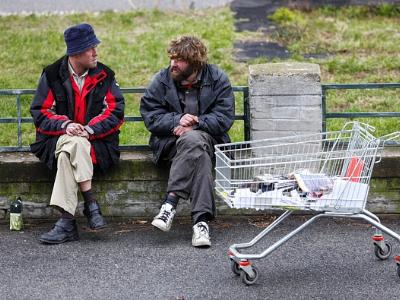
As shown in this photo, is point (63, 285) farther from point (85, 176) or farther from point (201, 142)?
point (201, 142)

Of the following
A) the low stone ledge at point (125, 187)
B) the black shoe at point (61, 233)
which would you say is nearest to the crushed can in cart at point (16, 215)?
the low stone ledge at point (125, 187)

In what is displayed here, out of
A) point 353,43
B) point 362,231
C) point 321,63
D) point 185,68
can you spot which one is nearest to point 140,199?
point 185,68

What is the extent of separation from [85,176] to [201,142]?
0.88 meters

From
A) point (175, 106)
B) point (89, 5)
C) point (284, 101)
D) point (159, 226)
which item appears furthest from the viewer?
point (89, 5)

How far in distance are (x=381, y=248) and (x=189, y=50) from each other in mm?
1990

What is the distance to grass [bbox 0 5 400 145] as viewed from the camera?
1037 centimetres

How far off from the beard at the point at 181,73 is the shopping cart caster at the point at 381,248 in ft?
5.99

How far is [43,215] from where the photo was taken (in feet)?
25.9

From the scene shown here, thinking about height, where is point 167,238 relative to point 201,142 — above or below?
below

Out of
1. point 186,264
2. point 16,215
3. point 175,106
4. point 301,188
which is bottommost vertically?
point 186,264

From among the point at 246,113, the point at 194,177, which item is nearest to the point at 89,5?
the point at 246,113

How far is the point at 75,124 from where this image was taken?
7406mm

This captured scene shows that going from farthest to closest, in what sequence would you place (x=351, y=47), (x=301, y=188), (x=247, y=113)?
1. (x=351, y=47)
2. (x=247, y=113)
3. (x=301, y=188)

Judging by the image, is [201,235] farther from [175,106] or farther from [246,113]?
[246,113]
